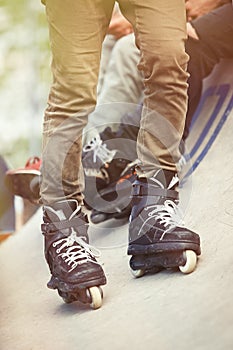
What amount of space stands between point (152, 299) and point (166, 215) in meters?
0.15

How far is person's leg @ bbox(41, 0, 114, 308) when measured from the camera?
91 cm

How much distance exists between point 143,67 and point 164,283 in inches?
12.6

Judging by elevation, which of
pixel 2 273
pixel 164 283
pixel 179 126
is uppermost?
pixel 179 126

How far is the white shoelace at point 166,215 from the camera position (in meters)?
0.94

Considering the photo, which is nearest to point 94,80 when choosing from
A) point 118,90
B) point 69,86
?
point 69,86

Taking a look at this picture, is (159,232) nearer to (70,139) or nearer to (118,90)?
(70,139)

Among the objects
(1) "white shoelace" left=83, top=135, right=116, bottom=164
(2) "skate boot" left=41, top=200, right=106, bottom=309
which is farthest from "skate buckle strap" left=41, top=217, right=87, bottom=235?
(1) "white shoelace" left=83, top=135, right=116, bottom=164

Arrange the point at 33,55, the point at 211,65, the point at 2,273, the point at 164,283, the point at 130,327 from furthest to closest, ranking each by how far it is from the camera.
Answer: the point at 33,55 → the point at 211,65 → the point at 2,273 → the point at 164,283 → the point at 130,327

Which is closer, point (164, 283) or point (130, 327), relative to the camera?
point (130, 327)

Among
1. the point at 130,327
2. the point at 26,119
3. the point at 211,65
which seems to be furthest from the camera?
the point at 26,119

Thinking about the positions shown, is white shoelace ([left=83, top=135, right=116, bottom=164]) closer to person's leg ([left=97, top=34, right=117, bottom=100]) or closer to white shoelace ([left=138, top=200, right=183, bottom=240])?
person's leg ([left=97, top=34, right=117, bottom=100])

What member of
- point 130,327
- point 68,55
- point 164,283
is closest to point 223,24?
point 68,55

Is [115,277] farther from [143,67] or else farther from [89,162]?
[89,162]

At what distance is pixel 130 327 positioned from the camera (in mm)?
785
